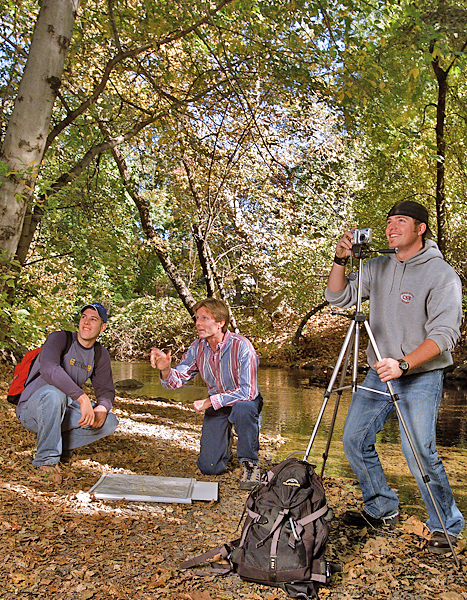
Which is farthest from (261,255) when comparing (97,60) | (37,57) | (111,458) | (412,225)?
(412,225)

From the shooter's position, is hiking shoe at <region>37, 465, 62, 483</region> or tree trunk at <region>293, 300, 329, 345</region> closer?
hiking shoe at <region>37, 465, 62, 483</region>

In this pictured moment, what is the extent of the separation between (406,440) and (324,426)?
183 inches

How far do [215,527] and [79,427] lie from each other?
4.81 ft

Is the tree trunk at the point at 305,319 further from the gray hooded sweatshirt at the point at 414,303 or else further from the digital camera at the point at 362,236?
the digital camera at the point at 362,236

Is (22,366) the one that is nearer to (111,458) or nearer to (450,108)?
(111,458)

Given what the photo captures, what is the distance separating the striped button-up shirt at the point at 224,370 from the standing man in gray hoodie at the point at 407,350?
3.41ft

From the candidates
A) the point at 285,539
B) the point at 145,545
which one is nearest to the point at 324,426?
the point at 145,545

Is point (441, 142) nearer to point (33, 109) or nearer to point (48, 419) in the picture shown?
point (33, 109)

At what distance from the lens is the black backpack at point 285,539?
265cm

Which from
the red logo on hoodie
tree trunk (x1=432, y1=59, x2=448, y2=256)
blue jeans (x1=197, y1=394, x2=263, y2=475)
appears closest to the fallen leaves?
blue jeans (x1=197, y1=394, x2=263, y2=475)

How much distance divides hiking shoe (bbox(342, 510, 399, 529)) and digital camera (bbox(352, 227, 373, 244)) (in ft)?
5.48

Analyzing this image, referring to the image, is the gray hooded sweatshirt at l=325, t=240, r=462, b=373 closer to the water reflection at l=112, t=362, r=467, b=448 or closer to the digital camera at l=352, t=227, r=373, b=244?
the digital camera at l=352, t=227, r=373, b=244

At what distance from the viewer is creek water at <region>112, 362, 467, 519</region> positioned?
5.04m

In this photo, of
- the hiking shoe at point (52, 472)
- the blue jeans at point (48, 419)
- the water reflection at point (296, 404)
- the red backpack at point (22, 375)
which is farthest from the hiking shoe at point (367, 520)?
the water reflection at point (296, 404)
